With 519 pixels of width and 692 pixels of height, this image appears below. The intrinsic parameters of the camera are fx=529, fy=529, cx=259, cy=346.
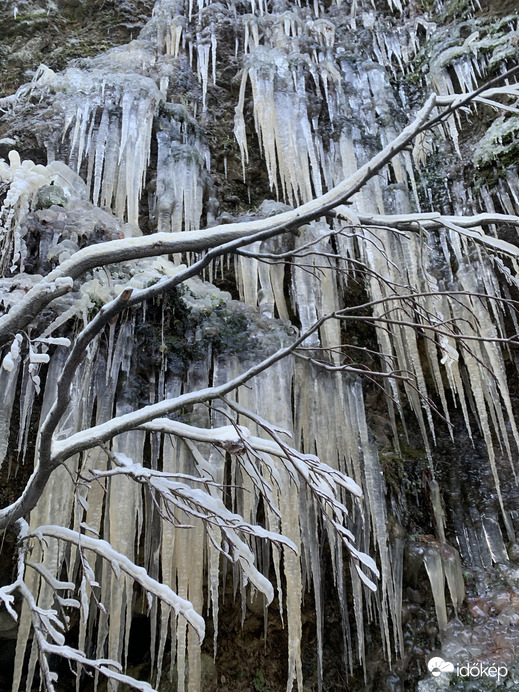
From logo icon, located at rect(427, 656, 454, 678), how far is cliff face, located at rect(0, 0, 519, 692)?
80 millimetres

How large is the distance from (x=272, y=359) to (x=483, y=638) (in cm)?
322

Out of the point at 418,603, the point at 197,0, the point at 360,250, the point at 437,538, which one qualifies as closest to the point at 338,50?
the point at 197,0

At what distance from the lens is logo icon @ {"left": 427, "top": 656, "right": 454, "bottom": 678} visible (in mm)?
3799

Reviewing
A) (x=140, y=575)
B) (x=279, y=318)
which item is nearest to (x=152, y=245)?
(x=140, y=575)

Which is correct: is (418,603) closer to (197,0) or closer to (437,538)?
(437,538)

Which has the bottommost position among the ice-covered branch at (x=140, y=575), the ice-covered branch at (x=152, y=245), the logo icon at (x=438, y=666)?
the logo icon at (x=438, y=666)

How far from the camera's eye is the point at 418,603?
422cm

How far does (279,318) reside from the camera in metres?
4.50

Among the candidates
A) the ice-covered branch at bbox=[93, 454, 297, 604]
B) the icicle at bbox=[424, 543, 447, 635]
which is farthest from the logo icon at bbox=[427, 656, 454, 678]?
the ice-covered branch at bbox=[93, 454, 297, 604]

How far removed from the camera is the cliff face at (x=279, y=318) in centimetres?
301

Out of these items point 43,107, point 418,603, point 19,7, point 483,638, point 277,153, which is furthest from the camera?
point 19,7

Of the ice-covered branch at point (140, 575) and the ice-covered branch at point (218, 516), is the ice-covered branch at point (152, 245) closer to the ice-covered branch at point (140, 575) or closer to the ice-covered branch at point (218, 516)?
the ice-covered branch at point (218, 516)

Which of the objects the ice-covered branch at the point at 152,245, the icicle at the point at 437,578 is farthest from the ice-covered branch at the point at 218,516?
the icicle at the point at 437,578

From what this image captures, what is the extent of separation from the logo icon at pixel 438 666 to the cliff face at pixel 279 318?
80 millimetres
